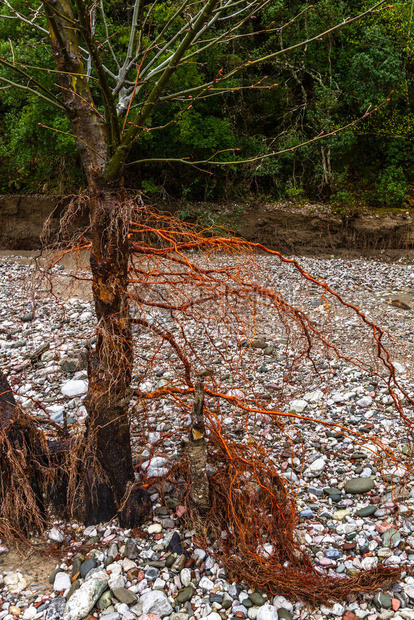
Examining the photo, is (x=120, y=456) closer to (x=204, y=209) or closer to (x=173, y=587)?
(x=173, y=587)

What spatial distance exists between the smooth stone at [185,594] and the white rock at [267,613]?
47cm

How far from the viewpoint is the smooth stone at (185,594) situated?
9.95 ft

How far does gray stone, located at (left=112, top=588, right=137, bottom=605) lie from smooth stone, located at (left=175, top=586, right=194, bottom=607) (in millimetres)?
293

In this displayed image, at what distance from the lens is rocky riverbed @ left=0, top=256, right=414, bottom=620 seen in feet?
9.75

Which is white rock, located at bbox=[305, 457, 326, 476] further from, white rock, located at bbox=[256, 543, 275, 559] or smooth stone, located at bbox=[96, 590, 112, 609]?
smooth stone, located at bbox=[96, 590, 112, 609]

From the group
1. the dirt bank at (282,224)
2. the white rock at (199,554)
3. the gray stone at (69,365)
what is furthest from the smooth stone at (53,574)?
the dirt bank at (282,224)

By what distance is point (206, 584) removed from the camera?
10.3ft

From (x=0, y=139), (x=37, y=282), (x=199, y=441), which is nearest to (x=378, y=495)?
(x=199, y=441)

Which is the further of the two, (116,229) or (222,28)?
(222,28)

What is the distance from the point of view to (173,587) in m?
3.12

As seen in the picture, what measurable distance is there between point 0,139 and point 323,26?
10.4m

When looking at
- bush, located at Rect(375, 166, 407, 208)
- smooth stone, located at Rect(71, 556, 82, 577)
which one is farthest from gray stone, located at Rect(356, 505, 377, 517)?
bush, located at Rect(375, 166, 407, 208)

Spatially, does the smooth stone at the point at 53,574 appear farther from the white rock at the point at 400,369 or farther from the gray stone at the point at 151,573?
the white rock at the point at 400,369

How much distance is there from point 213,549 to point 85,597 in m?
0.94
